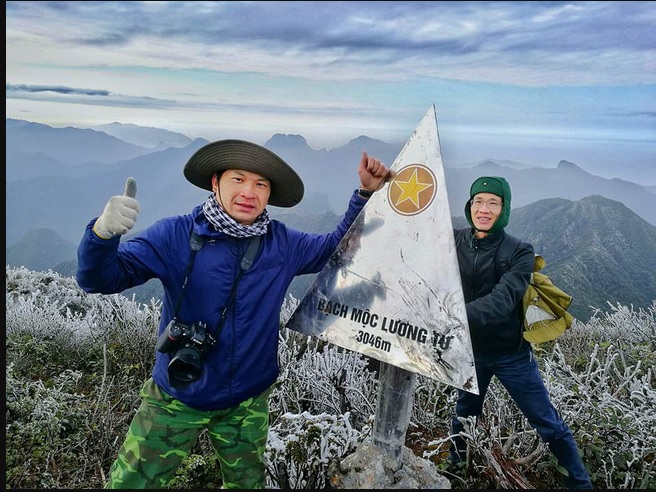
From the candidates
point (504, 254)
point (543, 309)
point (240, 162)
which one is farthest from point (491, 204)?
point (240, 162)

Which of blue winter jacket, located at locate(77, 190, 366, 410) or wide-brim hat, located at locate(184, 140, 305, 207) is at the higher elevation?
wide-brim hat, located at locate(184, 140, 305, 207)

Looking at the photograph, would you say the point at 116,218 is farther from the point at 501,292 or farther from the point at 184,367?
the point at 501,292

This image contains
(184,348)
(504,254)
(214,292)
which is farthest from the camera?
(504,254)

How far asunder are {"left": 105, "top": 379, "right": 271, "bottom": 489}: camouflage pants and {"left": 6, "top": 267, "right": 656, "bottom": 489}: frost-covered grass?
37cm

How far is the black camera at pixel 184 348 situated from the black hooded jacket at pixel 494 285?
113cm

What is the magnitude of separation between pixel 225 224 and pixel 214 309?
334 millimetres

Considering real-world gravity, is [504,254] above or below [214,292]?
above

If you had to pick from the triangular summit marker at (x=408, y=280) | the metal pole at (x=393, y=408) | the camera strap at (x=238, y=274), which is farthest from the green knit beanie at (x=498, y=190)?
the camera strap at (x=238, y=274)

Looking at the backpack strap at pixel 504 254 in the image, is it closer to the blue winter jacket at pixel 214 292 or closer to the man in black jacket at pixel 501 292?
the man in black jacket at pixel 501 292

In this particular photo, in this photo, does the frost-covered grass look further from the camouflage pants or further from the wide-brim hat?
the wide-brim hat

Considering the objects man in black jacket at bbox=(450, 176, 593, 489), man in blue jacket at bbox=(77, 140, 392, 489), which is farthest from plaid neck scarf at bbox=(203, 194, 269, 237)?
man in black jacket at bbox=(450, 176, 593, 489)

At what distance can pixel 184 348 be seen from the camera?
2.00m

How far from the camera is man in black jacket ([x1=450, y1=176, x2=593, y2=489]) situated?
2.42 meters

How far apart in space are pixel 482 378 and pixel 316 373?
4.18ft
